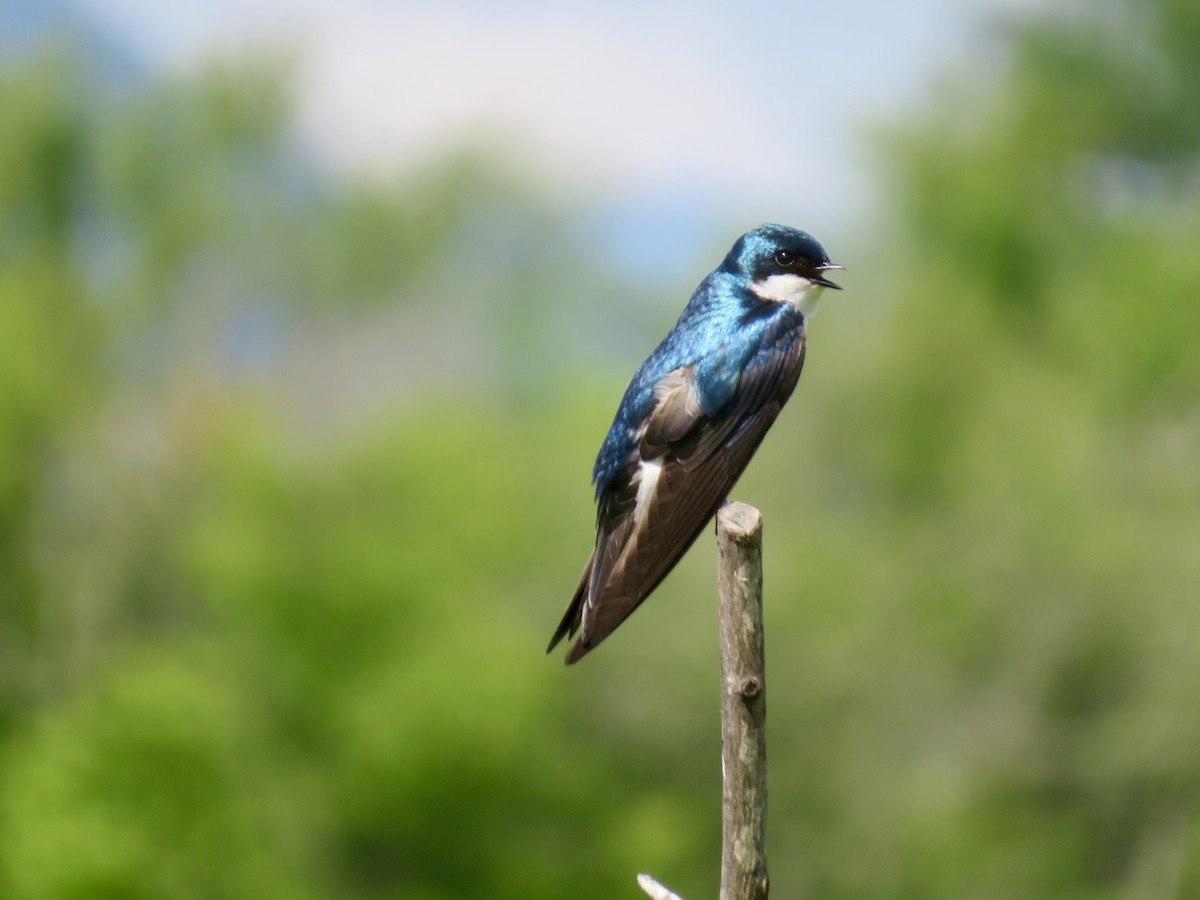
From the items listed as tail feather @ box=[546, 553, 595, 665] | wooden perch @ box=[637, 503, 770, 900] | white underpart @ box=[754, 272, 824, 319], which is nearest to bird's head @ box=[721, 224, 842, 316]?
white underpart @ box=[754, 272, 824, 319]

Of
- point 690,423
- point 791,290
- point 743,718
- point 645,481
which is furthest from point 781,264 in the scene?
point 743,718

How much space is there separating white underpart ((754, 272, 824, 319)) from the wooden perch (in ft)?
3.44

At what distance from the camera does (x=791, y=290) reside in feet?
12.0

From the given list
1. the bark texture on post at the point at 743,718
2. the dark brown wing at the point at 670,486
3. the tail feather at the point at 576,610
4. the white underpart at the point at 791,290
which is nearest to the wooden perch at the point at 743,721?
the bark texture on post at the point at 743,718

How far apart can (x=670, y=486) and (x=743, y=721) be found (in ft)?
2.12

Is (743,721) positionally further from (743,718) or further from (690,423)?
(690,423)

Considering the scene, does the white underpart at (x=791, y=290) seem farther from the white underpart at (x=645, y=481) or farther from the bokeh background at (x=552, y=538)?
the bokeh background at (x=552, y=538)

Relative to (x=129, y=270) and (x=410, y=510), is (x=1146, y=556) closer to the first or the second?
(x=410, y=510)

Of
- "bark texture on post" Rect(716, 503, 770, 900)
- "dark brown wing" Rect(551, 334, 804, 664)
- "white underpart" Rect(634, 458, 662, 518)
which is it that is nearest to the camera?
"bark texture on post" Rect(716, 503, 770, 900)

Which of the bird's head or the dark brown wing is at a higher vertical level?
the bird's head

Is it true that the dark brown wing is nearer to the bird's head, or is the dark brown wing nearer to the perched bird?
the perched bird

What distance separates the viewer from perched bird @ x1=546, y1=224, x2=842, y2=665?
10.00 feet

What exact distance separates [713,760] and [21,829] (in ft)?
26.2

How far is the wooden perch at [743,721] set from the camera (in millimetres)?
2648
